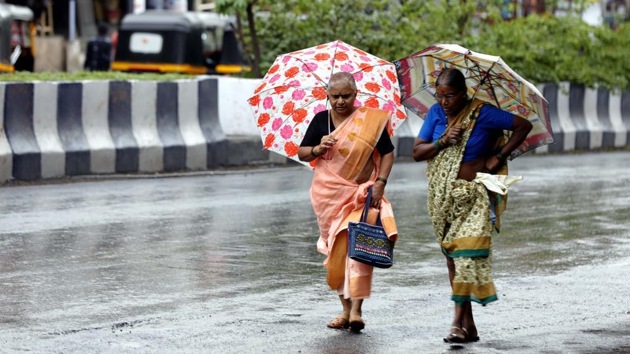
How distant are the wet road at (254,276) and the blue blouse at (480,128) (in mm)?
1006

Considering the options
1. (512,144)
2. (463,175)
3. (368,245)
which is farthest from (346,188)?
(512,144)

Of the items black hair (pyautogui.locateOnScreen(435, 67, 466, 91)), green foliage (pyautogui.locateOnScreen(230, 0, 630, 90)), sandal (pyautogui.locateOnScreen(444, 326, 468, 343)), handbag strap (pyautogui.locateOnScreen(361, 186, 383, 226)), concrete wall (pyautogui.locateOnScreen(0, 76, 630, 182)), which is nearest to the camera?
sandal (pyautogui.locateOnScreen(444, 326, 468, 343))

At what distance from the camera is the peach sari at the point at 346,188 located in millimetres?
7906

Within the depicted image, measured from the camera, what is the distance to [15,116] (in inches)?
621

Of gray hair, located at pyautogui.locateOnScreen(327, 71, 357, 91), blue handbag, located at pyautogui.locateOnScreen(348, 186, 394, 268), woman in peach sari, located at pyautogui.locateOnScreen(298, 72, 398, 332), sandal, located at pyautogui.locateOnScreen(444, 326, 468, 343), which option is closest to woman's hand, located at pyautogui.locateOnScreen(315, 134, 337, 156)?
woman in peach sari, located at pyautogui.locateOnScreen(298, 72, 398, 332)

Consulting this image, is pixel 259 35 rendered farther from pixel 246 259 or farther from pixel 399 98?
Result: pixel 399 98

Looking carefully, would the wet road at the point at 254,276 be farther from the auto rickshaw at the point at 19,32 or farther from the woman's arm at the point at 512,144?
the auto rickshaw at the point at 19,32

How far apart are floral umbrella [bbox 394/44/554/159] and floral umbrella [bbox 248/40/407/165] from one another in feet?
0.75

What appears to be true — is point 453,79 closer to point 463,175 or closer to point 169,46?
point 463,175

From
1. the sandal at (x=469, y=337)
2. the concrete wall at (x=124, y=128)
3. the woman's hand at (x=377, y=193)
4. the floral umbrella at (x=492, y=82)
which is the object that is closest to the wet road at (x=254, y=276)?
the sandal at (x=469, y=337)

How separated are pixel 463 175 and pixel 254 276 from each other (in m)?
2.33

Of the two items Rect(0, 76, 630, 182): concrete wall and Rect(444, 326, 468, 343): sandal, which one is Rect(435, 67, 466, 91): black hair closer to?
Rect(444, 326, 468, 343): sandal

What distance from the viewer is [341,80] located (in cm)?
788

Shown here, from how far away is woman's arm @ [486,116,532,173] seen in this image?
25.6 feet
